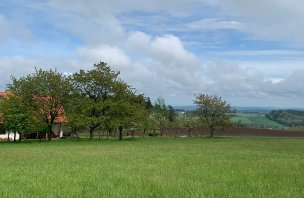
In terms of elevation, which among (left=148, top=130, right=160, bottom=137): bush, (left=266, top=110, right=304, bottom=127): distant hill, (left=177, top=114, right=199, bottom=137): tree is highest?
(left=266, top=110, right=304, bottom=127): distant hill

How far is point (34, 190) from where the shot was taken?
15.8 metres

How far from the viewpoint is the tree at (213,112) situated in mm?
82375

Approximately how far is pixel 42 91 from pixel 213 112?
1262 inches

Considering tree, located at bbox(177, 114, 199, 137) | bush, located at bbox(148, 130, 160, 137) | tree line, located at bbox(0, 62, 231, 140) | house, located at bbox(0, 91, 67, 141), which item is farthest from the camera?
bush, located at bbox(148, 130, 160, 137)

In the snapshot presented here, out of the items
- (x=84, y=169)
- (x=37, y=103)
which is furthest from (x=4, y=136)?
(x=84, y=169)

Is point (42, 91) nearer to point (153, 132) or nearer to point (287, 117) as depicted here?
point (153, 132)

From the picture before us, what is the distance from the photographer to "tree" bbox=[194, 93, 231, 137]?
82.4 meters

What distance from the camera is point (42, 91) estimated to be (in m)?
64.7

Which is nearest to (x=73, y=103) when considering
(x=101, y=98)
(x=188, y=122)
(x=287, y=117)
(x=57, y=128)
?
(x=101, y=98)

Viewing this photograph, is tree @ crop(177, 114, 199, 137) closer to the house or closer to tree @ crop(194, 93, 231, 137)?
tree @ crop(194, 93, 231, 137)

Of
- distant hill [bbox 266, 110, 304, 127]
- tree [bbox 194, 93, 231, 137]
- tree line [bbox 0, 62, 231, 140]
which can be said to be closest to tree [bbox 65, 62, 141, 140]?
tree line [bbox 0, 62, 231, 140]

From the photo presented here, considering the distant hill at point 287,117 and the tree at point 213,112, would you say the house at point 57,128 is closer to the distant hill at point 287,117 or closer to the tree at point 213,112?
the tree at point 213,112

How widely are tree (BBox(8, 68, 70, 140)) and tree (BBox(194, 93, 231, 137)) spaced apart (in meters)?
27.5

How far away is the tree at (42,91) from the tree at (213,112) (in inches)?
1083
